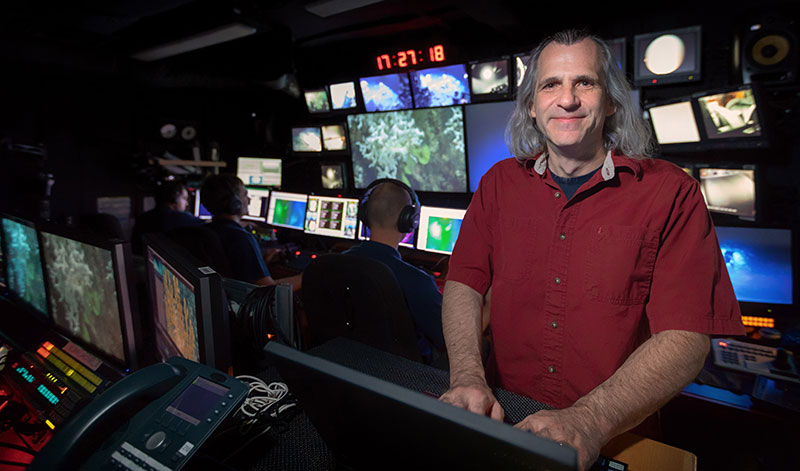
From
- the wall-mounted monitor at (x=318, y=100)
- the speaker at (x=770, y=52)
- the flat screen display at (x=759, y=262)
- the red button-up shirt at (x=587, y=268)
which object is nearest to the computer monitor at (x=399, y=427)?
the red button-up shirt at (x=587, y=268)

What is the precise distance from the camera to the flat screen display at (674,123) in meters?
2.49

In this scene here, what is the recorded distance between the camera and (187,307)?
901 mm

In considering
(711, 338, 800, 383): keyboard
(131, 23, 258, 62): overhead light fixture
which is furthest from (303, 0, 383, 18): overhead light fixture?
(711, 338, 800, 383): keyboard

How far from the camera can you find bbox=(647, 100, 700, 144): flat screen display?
2494 mm

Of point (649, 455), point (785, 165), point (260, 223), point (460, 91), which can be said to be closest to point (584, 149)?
point (649, 455)

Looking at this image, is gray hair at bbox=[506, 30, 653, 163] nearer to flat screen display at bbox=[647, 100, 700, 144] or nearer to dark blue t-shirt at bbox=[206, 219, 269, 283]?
flat screen display at bbox=[647, 100, 700, 144]

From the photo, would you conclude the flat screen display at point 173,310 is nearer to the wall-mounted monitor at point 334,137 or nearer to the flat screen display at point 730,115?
the flat screen display at point 730,115

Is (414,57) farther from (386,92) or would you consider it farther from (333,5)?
(333,5)

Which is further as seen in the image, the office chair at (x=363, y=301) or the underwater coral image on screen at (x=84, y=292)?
the office chair at (x=363, y=301)

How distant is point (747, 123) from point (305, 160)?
4.34 m

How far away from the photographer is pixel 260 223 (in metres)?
4.46

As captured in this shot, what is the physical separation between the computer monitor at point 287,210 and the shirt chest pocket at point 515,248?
10.2 feet

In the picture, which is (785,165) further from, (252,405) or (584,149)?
(252,405)

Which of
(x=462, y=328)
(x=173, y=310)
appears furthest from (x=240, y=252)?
(x=462, y=328)
